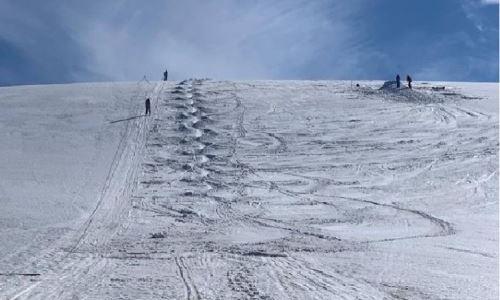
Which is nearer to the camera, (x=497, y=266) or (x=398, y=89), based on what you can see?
(x=497, y=266)

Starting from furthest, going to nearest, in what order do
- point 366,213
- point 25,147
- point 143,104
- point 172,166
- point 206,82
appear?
point 206,82 → point 143,104 → point 25,147 → point 172,166 → point 366,213

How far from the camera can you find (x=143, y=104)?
29.9 m

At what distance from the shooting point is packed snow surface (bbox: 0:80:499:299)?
9820mm

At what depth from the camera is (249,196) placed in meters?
16.6

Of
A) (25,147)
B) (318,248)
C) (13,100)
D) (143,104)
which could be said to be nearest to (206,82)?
(143,104)

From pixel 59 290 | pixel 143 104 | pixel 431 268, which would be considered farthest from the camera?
pixel 143 104

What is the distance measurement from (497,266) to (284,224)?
15.4ft

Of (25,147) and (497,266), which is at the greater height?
(25,147)

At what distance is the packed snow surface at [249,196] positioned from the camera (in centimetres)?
982

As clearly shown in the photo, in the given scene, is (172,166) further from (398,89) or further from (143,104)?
(398,89)

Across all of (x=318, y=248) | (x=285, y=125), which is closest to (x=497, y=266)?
(x=318, y=248)

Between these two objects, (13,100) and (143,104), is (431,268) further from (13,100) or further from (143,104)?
(13,100)

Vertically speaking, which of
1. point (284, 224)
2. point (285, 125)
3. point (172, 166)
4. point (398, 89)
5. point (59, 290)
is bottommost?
point (59, 290)

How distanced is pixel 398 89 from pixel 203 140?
47.8 ft
